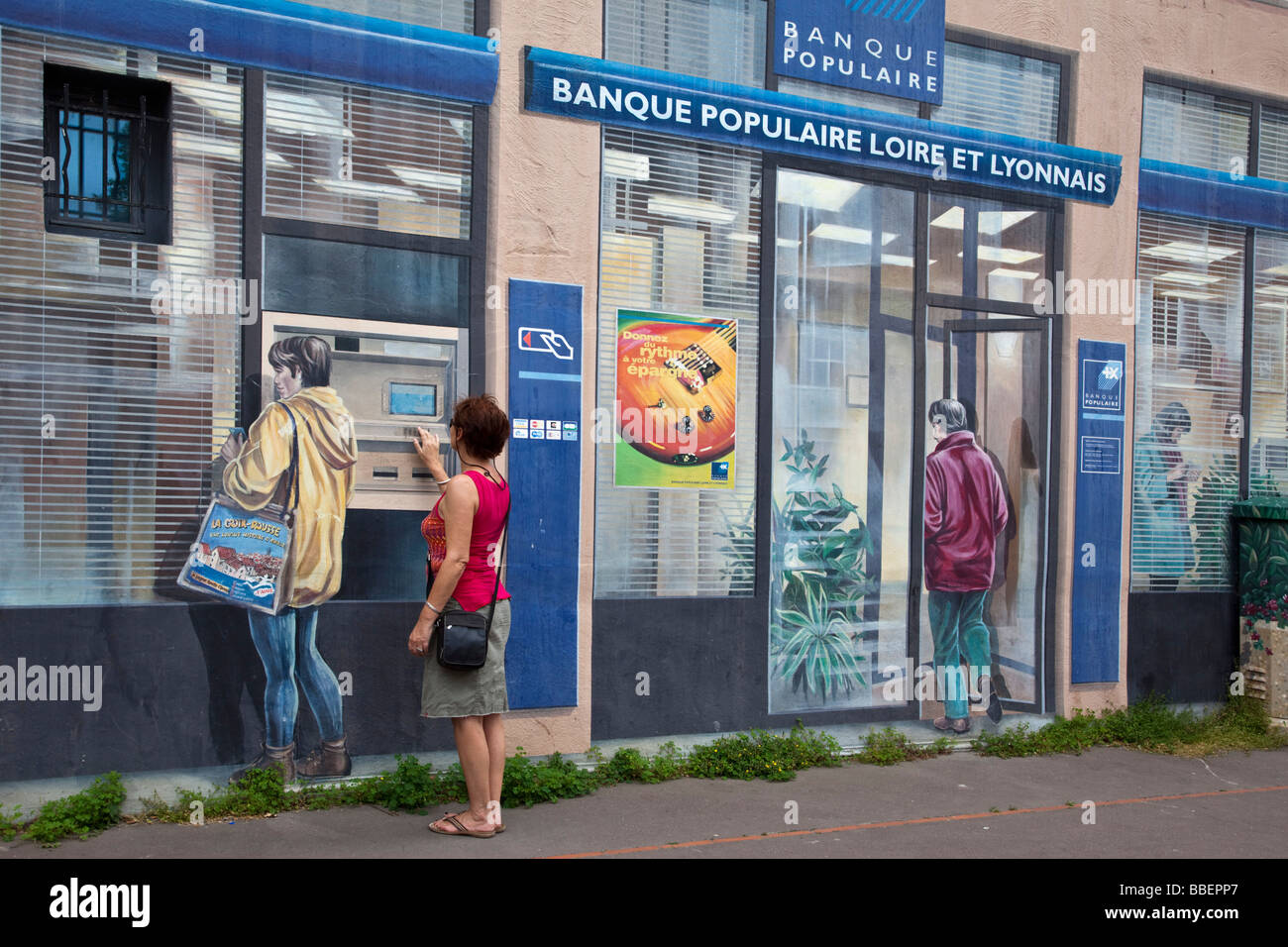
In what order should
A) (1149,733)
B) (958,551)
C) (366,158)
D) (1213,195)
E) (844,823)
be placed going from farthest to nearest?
1. (1213,195)
2. (1149,733)
3. (958,551)
4. (366,158)
5. (844,823)

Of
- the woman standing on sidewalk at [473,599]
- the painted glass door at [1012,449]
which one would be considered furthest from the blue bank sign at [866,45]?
the woman standing on sidewalk at [473,599]

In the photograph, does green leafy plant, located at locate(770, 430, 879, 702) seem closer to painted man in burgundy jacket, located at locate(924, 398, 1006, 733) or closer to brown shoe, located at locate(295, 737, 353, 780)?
painted man in burgundy jacket, located at locate(924, 398, 1006, 733)

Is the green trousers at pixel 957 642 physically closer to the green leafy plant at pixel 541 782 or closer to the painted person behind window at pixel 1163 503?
the painted person behind window at pixel 1163 503

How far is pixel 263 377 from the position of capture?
5.83 m

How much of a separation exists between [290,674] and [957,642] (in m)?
4.55

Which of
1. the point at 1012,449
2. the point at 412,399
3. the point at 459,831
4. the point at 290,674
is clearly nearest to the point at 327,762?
the point at 290,674

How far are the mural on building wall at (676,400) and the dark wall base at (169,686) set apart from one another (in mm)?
1774

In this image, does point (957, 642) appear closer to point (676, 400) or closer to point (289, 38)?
point (676, 400)

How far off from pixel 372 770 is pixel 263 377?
220 centimetres

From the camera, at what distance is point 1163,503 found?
28.1 feet

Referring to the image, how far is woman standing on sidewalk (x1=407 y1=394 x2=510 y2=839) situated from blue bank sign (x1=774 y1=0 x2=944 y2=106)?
11.5 feet

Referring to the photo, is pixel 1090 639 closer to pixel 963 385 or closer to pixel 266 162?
pixel 963 385

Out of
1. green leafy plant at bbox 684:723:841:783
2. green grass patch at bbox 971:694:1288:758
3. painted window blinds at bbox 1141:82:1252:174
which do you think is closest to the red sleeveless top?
green leafy plant at bbox 684:723:841:783
